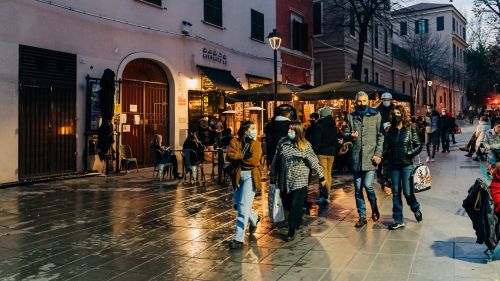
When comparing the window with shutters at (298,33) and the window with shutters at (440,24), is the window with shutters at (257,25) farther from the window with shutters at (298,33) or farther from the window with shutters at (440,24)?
the window with shutters at (440,24)

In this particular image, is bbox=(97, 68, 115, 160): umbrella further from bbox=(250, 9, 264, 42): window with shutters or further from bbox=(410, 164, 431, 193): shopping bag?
bbox=(250, 9, 264, 42): window with shutters

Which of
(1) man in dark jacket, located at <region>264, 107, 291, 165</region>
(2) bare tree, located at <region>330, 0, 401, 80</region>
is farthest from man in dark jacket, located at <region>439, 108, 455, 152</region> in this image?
(1) man in dark jacket, located at <region>264, 107, 291, 165</region>

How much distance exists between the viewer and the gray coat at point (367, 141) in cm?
686

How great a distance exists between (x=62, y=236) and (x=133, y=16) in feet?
32.5

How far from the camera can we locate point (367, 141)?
690 centimetres

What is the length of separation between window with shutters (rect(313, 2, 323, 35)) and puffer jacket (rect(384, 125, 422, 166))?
23.1 meters

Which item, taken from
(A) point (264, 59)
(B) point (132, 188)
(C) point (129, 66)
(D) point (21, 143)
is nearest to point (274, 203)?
(B) point (132, 188)

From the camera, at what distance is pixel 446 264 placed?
5090 millimetres

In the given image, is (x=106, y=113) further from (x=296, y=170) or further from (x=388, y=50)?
(x=388, y=50)

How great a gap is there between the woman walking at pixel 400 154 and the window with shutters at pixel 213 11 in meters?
12.7

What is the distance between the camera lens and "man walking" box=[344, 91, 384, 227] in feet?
22.5

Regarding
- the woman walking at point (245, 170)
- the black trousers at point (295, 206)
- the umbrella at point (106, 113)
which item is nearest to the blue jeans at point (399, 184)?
the black trousers at point (295, 206)

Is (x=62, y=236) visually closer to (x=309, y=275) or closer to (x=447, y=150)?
(x=309, y=275)

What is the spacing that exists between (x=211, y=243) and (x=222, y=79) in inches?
497
